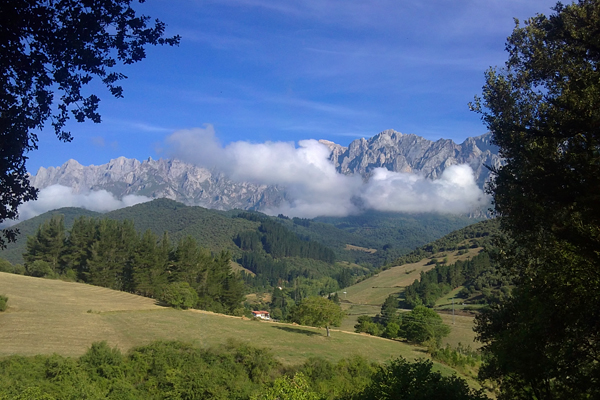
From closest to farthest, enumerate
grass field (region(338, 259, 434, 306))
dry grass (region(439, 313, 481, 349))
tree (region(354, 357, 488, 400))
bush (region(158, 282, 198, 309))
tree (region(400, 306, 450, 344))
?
1. tree (region(354, 357, 488, 400))
2. tree (region(400, 306, 450, 344))
3. bush (region(158, 282, 198, 309))
4. dry grass (region(439, 313, 481, 349))
5. grass field (region(338, 259, 434, 306))

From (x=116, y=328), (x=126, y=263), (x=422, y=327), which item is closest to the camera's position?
(x=116, y=328)

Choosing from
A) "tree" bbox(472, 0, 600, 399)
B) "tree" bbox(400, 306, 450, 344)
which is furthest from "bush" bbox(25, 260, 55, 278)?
"tree" bbox(472, 0, 600, 399)

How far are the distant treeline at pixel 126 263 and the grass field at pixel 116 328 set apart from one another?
34.0ft

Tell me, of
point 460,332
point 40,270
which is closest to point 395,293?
point 460,332

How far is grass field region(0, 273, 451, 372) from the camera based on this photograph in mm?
36281

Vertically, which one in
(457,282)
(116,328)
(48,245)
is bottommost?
(116,328)

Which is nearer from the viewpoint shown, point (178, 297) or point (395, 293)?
point (178, 297)

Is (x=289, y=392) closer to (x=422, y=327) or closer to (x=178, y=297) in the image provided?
(x=422, y=327)

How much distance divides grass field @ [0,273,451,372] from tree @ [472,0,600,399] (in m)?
28.2

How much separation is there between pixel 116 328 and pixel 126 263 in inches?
1780

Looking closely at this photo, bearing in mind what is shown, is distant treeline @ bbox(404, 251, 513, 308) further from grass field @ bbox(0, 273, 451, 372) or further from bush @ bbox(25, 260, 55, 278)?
bush @ bbox(25, 260, 55, 278)

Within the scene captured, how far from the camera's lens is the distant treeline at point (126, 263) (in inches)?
3137

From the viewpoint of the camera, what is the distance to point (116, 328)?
4412cm

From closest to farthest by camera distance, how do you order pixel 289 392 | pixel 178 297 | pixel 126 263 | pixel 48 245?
pixel 289 392, pixel 178 297, pixel 48 245, pixel 126 263
